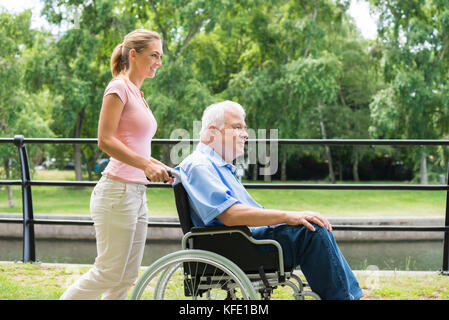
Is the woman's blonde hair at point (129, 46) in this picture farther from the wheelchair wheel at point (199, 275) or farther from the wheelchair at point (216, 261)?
the wheelchair wheel at point (199, 275)

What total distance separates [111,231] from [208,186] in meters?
0.39

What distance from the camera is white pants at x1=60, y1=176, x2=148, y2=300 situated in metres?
1.73

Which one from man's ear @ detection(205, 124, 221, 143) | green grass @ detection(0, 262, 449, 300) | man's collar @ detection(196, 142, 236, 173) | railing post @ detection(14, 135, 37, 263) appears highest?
man's ear @ detection(205, 124, 221, 143)

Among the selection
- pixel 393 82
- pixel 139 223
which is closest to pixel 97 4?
pixel 393 82

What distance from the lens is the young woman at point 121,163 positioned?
5.52ft

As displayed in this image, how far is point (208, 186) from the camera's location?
1669 mm

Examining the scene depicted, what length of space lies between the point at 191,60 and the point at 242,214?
15259 millimetres

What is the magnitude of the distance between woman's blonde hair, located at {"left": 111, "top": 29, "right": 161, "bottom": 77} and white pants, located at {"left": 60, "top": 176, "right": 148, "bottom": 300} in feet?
1.40

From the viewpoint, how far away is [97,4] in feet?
49.3

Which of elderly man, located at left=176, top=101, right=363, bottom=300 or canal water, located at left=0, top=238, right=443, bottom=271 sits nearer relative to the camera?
elderly man, located at left=176, top=101, right=363, bottom=300

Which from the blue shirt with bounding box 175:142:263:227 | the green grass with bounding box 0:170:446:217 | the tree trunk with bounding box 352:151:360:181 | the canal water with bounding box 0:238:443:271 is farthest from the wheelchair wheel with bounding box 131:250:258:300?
the tree trunk with bounding box 352:151:360:181

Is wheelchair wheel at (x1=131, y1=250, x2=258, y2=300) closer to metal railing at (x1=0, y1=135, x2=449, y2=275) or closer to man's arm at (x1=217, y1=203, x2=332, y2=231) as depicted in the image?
man's arm at (x1=217, y1=203, x2=332, y2=231)
